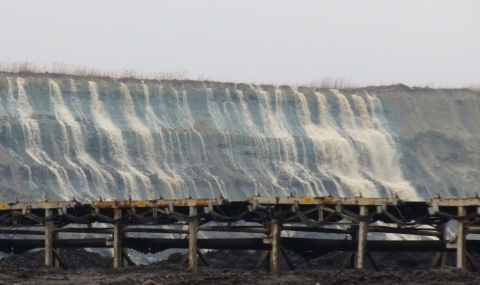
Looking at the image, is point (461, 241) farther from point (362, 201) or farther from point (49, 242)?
point (49, 242)

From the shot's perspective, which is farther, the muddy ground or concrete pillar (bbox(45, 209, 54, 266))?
concrete pillar (bbox(45, 209, 54, 266))

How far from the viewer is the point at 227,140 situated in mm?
86562

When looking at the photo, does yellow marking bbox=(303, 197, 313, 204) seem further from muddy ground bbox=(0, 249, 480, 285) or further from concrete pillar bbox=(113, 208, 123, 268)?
concrete pillar bbox=(113, 208, 123, 268)

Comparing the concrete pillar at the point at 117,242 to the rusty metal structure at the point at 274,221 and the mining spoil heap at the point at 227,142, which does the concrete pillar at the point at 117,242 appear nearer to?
the rusty metal structure at the point at 274,221

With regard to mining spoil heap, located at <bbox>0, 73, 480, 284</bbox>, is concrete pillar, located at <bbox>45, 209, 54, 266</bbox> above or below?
below

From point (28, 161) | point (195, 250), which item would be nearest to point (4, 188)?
point (28, 161)

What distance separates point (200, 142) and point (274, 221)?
51386 millimetres

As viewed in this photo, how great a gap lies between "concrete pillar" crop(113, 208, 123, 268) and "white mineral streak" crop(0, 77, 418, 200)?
115 feet

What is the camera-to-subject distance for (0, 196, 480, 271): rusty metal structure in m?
32.2

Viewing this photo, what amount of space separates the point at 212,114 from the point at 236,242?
180ft

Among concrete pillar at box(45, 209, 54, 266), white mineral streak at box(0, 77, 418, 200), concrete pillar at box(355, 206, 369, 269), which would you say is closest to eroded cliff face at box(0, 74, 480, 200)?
white mineral streak at box(0, 77, 418, 200)

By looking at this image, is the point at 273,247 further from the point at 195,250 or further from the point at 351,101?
the point at 351,101

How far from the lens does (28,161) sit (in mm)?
75375

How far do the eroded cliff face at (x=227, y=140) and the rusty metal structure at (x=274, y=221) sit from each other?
32494 mm
